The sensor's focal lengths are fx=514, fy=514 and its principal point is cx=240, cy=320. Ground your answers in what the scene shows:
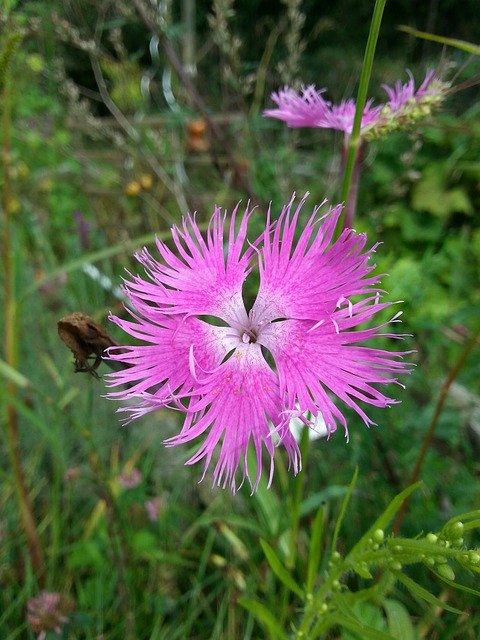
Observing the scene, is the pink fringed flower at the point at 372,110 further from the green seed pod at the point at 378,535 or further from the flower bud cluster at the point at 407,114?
the green seed pod at the point at 378,535

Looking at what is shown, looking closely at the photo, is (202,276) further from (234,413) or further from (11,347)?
(11,347)

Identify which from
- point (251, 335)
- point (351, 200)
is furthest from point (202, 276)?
point (351, 200)

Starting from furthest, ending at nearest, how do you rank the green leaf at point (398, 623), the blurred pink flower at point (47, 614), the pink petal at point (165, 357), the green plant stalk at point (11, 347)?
the green plant stalk at point (11, 347) < the blurred pink flower at point (47, 614) < the green leaf at point (398, 623) < the pink petal at point (165, 357)

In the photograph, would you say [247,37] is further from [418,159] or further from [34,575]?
[34,575]

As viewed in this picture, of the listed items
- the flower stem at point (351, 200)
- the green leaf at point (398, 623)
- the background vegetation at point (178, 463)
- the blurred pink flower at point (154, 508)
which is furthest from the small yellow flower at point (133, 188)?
the green leaf at point (398, 623)

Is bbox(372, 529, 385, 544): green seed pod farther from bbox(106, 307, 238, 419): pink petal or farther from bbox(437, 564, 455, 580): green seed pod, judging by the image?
bbox(106, 307, 238, 419): pink petal

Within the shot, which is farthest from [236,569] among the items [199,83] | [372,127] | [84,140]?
[84,140]
